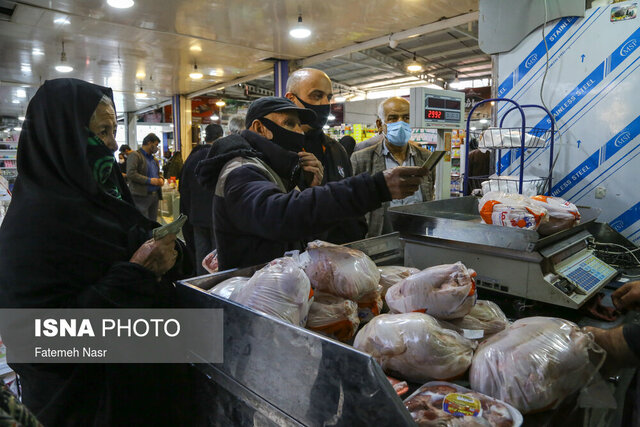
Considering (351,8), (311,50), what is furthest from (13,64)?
(351,8)

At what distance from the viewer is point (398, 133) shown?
3.38m

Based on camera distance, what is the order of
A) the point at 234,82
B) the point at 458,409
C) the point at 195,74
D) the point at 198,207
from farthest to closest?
the point at 234,82 < the point at 195,74 < the point at 198,207 < the point at 458,409

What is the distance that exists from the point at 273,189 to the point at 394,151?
7.42 ft

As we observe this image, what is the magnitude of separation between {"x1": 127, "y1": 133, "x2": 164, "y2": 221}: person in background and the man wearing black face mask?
5.32m

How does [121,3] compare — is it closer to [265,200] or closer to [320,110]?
[320,110]

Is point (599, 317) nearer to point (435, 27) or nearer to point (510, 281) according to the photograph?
point (510, 281)

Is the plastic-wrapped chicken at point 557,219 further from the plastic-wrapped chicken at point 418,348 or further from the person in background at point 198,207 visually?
the person in background at point 198,207

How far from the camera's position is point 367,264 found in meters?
1.37

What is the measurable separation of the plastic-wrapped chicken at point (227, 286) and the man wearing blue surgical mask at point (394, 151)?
2138 mm

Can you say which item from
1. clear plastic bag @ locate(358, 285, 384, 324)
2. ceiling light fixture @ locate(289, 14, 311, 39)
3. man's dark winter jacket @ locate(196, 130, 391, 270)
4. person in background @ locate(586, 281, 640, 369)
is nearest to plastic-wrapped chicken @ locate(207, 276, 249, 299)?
man's dark winter jacket @ locate(196, 130, 391, 270)

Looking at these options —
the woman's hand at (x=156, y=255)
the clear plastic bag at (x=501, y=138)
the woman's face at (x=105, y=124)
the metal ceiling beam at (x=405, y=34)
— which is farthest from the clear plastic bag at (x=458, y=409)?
the metal ceiling beam at (x=405, y=34)

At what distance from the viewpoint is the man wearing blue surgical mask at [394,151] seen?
3414 mm

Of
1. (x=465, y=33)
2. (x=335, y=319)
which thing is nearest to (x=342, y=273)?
(x=335, y=319)

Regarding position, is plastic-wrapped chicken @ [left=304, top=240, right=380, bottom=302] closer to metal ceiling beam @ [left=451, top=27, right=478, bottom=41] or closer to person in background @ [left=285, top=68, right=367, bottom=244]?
person in background @ [left=285, top=68, right=367, bottom=244]
